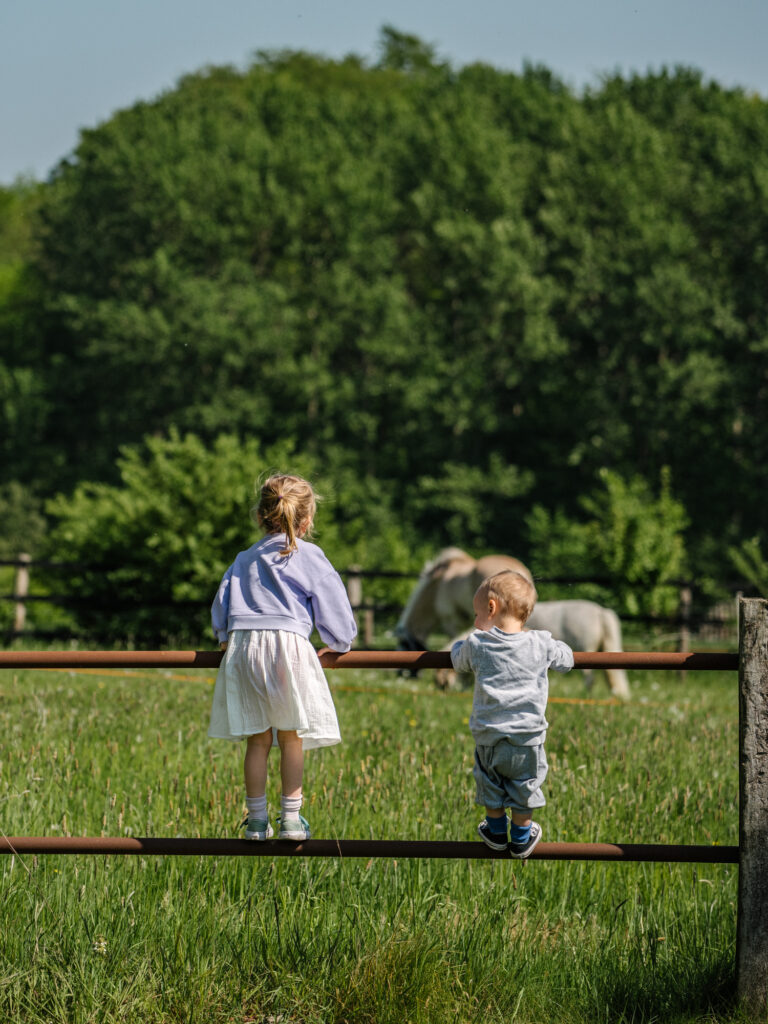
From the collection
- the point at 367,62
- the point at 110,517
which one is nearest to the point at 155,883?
the point at 110,517

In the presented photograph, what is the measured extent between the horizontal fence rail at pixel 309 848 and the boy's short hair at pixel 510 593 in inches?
27.1

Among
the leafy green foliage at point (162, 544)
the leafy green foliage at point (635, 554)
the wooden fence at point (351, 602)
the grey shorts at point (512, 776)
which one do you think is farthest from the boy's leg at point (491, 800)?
the leafy green foliage at point (635, 554)

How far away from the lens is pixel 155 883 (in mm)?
4566

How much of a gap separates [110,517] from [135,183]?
22.2m

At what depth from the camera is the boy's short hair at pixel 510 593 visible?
11.9 ft

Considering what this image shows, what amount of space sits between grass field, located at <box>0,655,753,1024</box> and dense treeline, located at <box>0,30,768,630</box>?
30.1 m

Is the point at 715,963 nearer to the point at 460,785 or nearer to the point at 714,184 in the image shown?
the point at 460,785

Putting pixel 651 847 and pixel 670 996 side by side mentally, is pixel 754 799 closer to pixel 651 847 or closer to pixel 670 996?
pixel 651 847

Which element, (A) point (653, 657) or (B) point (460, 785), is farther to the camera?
(B) point (460, 785)

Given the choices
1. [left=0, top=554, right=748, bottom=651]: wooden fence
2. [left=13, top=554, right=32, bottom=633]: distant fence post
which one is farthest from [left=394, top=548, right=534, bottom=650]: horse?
[left=13, top=554, right=32, bottom=633]: distant fence post

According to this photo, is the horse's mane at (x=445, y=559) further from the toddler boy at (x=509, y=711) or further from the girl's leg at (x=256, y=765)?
the toddler boy at (x=509, y=711)

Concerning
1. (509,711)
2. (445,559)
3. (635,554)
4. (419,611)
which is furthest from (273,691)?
(635,554)

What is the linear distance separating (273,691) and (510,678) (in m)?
0.73

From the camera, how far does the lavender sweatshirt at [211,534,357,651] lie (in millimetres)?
3807
